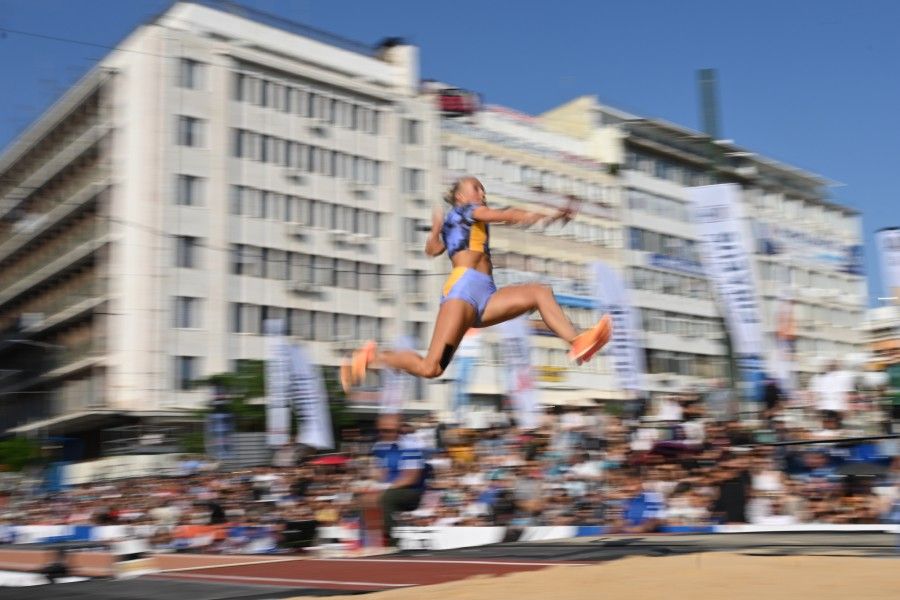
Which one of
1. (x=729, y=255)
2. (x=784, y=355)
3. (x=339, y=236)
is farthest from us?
(x=339, y=236)

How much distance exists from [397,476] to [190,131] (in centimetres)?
3110

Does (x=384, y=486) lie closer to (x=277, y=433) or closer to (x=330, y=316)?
(x=277, y=433)

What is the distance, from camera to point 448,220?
658 cm

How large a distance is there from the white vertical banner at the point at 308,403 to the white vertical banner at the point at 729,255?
10376mm

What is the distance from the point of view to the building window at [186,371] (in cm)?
3931

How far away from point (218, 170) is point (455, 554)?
110 ft

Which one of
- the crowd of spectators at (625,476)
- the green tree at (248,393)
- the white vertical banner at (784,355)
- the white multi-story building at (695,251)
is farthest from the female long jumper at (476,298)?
the white multi-story building at (695,251)

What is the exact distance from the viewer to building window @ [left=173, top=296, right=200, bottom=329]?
130 ft

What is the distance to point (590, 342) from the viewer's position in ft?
20.6

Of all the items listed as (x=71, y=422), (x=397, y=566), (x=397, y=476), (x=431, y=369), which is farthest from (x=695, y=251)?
(x=431, y=369)

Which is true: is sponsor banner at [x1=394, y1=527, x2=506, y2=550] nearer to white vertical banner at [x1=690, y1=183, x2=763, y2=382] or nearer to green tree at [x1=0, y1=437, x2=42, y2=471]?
white vertical banner at [x1=690, y1=183, x2=763, y2=382]

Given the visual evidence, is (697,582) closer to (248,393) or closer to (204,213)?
(248,393)

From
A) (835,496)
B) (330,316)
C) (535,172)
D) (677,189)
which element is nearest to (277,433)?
(835,496)

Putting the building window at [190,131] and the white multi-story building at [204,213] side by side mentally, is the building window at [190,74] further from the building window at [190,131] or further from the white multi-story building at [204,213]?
the building window at [190,131]
